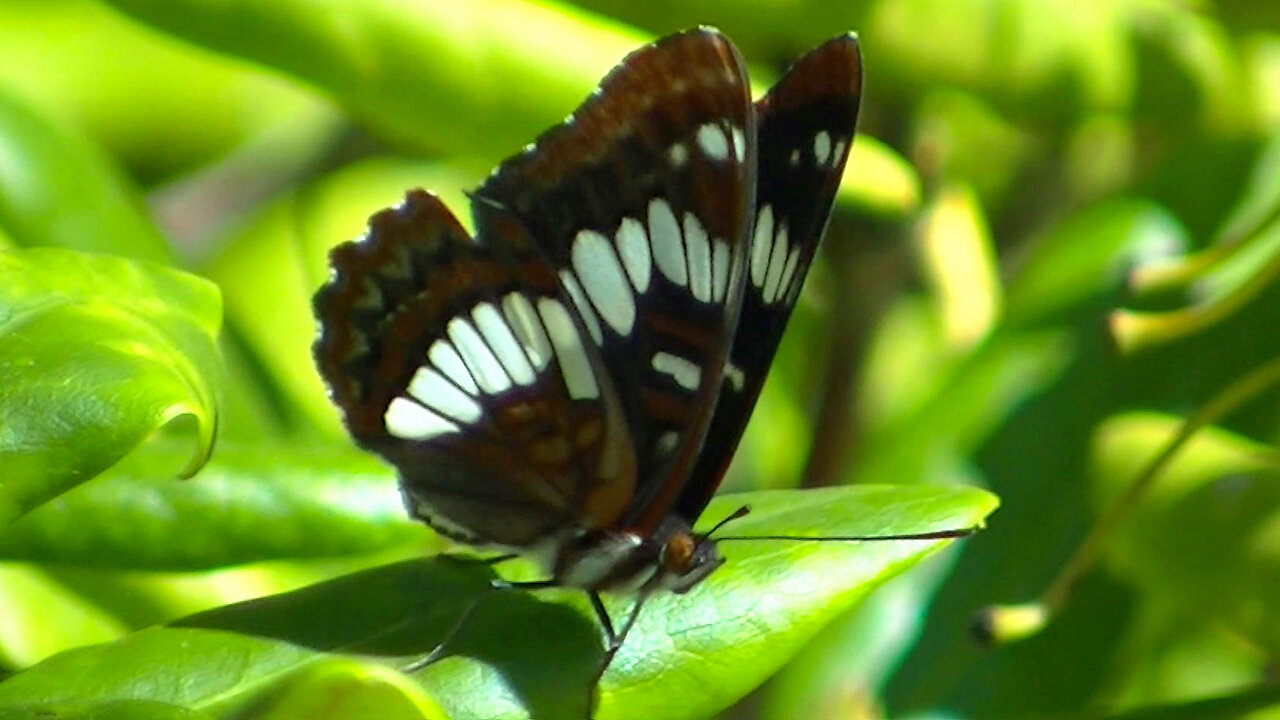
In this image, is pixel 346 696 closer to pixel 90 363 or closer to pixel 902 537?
pixel 90 363

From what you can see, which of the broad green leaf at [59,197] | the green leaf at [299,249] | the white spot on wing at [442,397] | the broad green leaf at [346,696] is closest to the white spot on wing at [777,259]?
the white spot on wing at [442,397]

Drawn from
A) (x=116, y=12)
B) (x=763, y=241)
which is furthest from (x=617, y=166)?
(x=116, y=12)

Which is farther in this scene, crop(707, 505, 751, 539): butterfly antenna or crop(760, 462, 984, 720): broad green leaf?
crop(760, 462, 984, 720): broad green leaf

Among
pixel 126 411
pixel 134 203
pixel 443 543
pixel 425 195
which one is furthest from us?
pixel 134 203

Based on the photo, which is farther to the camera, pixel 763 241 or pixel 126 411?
pixel 763 241

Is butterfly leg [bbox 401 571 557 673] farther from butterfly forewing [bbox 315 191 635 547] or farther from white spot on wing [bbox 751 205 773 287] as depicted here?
white spot on wing [bbox 751 205 773 287]

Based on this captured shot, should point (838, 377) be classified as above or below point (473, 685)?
below

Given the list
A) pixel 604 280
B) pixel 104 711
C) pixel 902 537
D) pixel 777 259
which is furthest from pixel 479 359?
pixel 104 711

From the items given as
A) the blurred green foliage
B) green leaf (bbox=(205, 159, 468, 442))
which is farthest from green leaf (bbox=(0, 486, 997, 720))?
green leaf (bbox=(205, 159, 468, 442))

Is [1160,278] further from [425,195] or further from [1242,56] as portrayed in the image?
[425,195]
